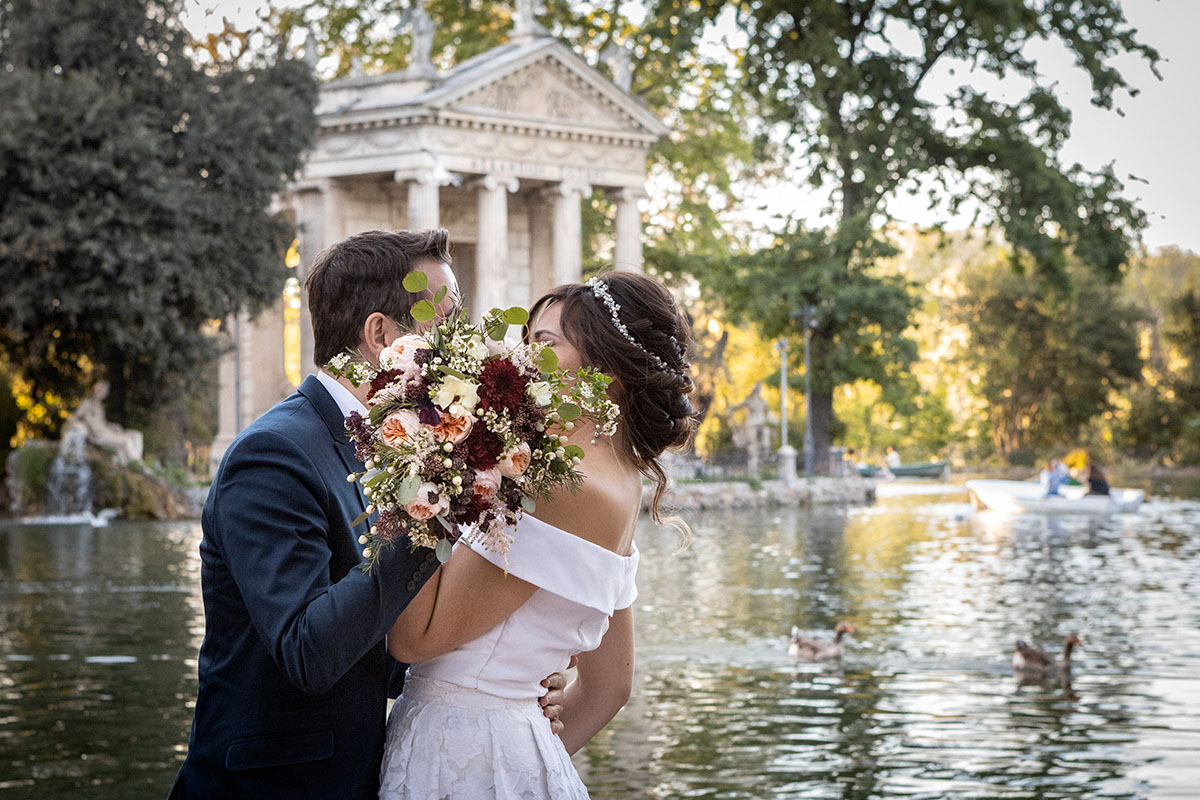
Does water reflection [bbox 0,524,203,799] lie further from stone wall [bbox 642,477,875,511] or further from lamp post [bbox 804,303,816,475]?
lamp post [bbox 804,303,816,475]

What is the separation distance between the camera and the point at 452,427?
299 cm

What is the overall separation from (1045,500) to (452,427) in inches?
1411

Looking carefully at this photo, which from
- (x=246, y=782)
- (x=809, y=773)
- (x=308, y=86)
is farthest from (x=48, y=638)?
(x=308, y=86)

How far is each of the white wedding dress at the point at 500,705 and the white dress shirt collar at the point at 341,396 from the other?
582mm

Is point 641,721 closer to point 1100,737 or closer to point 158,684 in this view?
point 1100,737

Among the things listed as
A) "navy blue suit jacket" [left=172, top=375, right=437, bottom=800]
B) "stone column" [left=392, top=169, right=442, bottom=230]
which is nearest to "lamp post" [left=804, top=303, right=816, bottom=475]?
"stone column" [left=392, top=169, right=442, bottom=230]

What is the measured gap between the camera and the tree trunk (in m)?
49.8

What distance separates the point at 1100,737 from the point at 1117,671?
2.81m

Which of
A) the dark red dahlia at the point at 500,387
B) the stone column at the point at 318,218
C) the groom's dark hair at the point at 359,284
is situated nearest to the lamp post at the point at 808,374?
the stone column at the point at 318,218

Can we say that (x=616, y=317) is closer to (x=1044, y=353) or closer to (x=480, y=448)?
(x=480, y=448)

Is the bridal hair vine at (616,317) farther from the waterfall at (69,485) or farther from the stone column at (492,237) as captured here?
the stone column at (492,237)

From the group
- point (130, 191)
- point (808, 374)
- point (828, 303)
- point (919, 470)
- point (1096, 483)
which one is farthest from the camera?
point (919, 470)

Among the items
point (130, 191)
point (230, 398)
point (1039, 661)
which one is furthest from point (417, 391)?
point (230, 398)

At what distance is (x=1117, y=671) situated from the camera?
42.5ft
